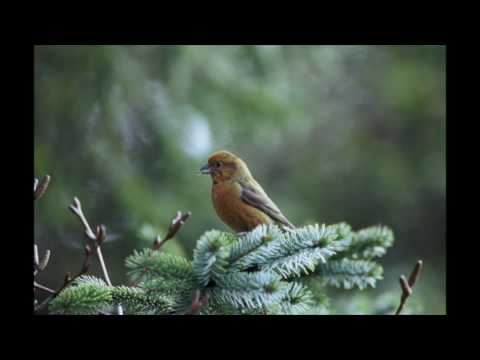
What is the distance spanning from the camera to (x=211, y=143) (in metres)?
7.95

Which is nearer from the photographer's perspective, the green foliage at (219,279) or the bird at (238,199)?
the green foliage at (219,279)

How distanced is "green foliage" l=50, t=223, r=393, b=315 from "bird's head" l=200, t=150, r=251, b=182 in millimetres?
2079

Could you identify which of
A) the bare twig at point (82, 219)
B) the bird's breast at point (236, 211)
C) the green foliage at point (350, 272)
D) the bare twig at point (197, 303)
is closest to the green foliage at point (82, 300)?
the bare twig at point (82, 219)

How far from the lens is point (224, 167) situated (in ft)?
17.6

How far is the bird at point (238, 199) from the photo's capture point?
4957mm

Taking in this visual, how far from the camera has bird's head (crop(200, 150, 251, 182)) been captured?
5.32m

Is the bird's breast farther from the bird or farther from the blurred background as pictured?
the blurred background

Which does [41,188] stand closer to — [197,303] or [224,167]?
[197,303]

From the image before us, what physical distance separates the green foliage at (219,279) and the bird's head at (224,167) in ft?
6.82

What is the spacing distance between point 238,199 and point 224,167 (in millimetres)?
408

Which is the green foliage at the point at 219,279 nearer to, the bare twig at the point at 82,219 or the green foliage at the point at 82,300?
the green foliage at the point at 82,300

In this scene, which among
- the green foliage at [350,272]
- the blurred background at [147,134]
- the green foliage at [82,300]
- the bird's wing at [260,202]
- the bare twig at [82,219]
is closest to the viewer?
the green foliage at [82,300]

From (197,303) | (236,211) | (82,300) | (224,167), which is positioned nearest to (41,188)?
(82,300)
